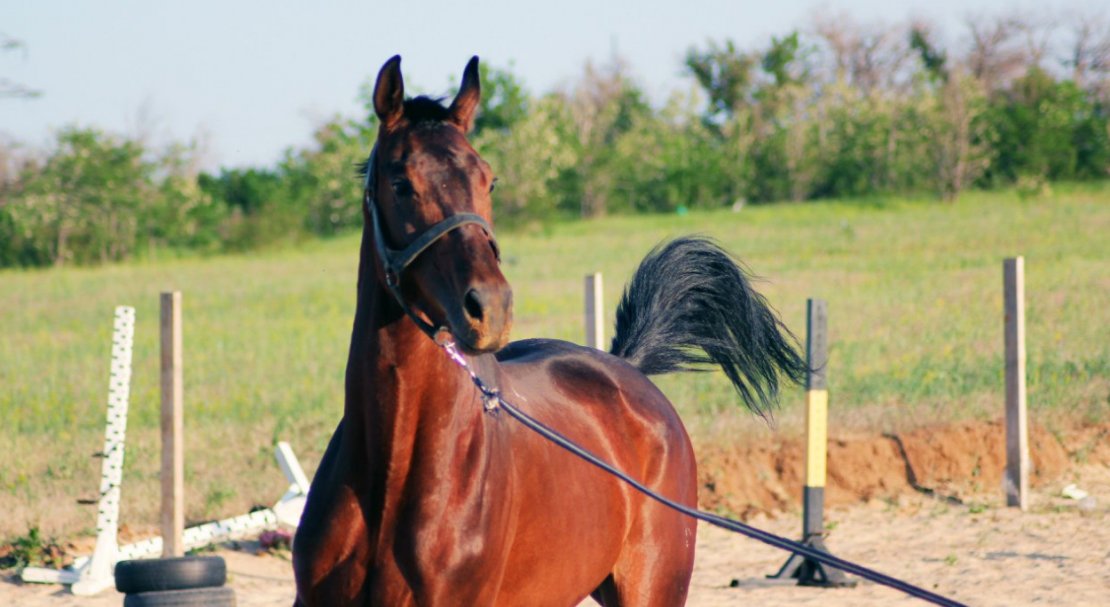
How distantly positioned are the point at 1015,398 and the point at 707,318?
484 cm

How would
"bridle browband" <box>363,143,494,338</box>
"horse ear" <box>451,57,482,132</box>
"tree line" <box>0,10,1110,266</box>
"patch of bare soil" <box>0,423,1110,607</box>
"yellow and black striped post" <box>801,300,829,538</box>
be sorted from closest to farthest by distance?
"bridle browband" <box>363,143,494,338</box> → "horse ear" <box>451,57,482,132</box> → "patch of bare soil" <box>0,423,1110,607</box> → "yellow and black striped post" <box>801,300,829,538</box> → "tree line" <box>0,10,1110,266</box>

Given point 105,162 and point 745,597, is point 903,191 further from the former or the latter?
point 745,597

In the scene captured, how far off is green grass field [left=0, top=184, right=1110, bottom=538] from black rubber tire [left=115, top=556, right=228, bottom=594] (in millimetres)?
1562

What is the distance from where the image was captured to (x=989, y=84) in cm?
6372

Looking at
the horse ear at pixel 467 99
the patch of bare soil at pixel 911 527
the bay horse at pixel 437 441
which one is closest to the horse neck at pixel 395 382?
the bay horse at pixel 437 441

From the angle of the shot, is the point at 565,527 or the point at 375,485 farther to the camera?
the point at 565,527

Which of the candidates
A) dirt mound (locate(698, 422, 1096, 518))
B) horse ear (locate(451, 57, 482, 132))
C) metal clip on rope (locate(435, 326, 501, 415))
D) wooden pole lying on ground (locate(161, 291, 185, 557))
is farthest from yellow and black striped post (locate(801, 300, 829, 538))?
horse ear (locate(451, 57, 482, 132))

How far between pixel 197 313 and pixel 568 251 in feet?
47.1

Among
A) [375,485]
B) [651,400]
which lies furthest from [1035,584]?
[375,485]

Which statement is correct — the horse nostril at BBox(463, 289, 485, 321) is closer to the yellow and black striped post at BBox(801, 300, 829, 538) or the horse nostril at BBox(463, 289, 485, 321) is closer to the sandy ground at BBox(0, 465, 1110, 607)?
the sandy ground at BBox(0, 465, 1110, 607)

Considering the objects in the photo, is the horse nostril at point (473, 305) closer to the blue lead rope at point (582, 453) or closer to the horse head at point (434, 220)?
the horse head at point (434, 220)

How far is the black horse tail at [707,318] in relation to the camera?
219 inches

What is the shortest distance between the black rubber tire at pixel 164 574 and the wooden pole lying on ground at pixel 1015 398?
6.07 metres

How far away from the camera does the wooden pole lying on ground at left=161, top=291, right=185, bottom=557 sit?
25.1 feet
